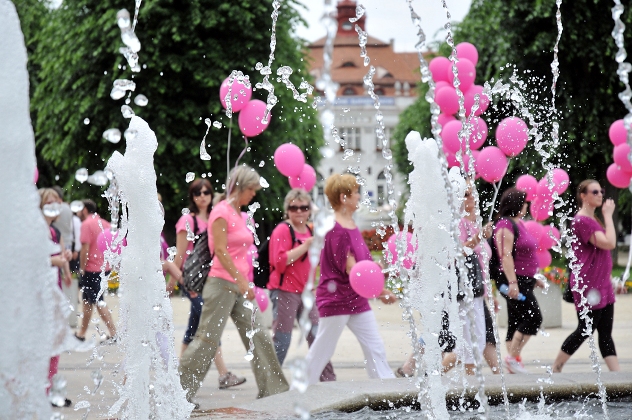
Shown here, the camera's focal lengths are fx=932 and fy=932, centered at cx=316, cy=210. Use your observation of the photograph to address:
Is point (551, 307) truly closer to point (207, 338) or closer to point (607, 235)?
point (607, 235)

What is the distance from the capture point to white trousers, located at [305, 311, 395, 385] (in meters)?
6.11

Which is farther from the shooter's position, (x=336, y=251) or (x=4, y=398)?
(x=336, y=251)

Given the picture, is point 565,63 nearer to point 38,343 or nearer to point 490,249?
point 490,249

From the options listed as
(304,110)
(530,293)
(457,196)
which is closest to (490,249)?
(530,293)

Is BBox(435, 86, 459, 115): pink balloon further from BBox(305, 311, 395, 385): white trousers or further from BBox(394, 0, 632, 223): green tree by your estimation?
BBox(394, 0, 632, 223): green tree

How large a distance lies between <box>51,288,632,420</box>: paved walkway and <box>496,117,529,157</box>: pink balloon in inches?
67.3

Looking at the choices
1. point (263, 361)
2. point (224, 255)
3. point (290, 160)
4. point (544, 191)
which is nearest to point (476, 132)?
point (544, 191)

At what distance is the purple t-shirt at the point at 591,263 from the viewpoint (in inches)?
259

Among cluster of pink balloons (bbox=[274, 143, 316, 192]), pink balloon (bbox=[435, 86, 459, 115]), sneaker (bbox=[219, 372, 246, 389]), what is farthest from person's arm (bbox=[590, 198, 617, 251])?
sneaker (bbox=[219, 372, 246, 389])

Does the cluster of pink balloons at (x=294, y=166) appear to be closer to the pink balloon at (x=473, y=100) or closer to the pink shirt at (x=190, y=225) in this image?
the pink shirt at (x=190, y=225)

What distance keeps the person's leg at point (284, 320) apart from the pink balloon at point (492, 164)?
2180 millimetres

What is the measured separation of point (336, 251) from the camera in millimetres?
6191

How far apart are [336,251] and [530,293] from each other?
166 centimetres

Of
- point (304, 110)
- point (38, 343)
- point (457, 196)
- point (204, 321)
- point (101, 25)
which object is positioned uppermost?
point (101, 25)
